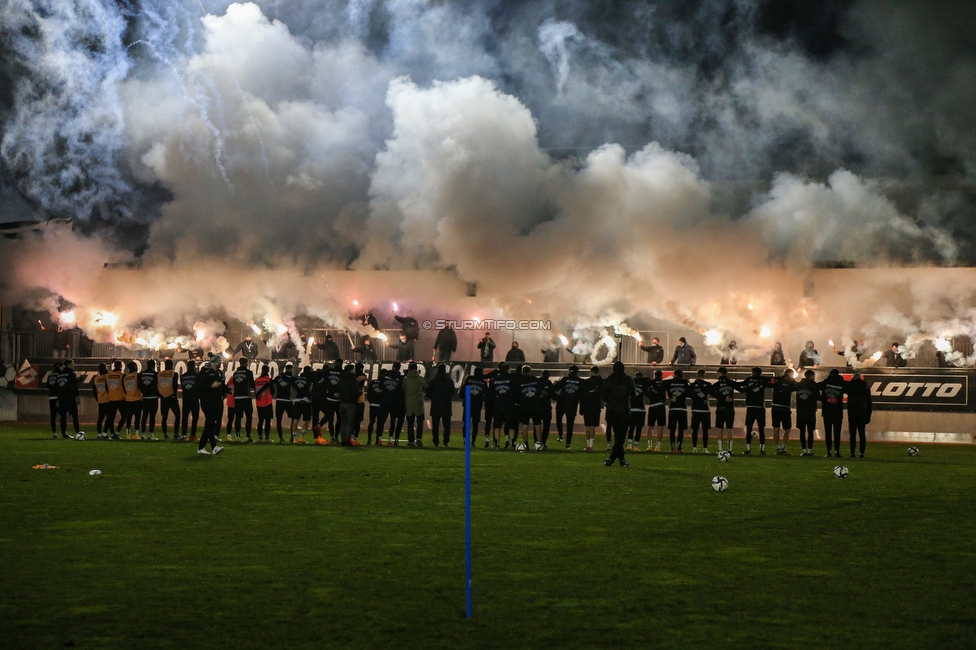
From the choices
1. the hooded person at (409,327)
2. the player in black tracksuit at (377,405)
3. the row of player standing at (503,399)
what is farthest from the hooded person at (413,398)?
the hooded person at (409,327)

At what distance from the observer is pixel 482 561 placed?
8.19 meters

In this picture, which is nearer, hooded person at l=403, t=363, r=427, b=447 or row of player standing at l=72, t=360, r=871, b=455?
row of player standing at l=72, t=360, r=871, b=455

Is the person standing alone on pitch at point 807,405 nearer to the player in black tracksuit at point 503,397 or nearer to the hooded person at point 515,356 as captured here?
the player in black tracksuit at point 503,397

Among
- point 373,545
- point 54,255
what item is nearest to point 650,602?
point 373,545

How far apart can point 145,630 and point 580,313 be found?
25867mm

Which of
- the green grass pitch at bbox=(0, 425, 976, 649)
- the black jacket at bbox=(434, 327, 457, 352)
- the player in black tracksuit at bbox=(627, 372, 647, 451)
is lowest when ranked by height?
the green grass pitch at bbox=(0, 425, 976, 649)

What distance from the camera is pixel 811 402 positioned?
20578mm

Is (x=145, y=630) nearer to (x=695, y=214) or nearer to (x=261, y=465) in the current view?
(x=261, y=465)

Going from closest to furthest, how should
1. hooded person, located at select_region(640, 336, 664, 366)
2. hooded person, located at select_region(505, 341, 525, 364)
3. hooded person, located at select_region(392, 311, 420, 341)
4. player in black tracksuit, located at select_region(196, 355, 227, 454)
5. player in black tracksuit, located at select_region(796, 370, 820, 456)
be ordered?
A: player in black tracksuit, located at select_region(196, 355, 227, 454) < player in black tracksuit, located at select_region(796, 370, 820, 456) < hooded person, located at select_region(505, 341, 525, 364) < hooded person, located at select_region(640, 336, 664, 366) < hooded person, located at select_region(392, 311, 420, 341)

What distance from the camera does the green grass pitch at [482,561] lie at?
6062 millimetres

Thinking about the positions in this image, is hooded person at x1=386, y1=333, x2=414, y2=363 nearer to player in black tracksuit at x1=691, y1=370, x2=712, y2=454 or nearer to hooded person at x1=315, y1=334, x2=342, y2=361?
hooded person at x1=315, y1=334, x2=342, y2=361

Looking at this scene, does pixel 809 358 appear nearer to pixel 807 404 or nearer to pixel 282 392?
pixel 807 404

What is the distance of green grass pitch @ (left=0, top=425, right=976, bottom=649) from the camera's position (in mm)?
6062

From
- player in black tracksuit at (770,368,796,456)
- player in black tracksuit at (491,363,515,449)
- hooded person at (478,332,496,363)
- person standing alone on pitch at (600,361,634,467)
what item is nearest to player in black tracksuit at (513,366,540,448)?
player in black tracksuit at (491,363,515,449)
